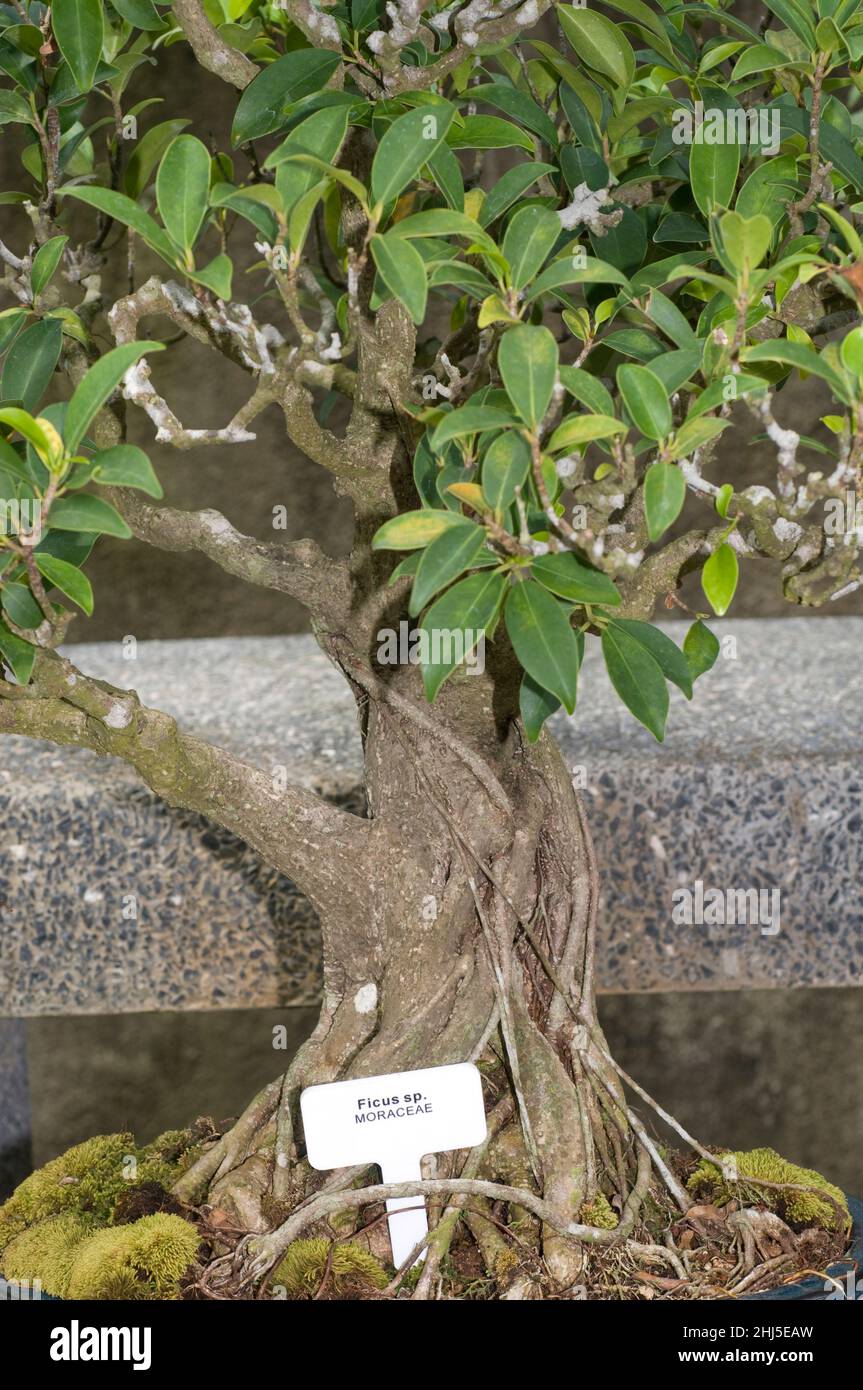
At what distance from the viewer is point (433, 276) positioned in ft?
2.22

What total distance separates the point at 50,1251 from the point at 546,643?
0.61 m

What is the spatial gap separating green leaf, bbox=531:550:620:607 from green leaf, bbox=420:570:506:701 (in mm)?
29

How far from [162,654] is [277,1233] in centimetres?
129

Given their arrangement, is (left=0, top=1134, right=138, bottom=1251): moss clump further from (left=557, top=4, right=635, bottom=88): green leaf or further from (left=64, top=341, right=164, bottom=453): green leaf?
(left=557, top=4, right=635, bottom=88): green leaf

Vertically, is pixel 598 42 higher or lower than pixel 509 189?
higher

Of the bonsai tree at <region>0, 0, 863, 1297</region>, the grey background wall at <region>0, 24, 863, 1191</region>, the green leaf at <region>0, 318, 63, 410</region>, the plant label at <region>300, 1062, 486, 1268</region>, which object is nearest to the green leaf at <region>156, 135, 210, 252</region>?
the bonsai tree at <region>0, 0, 863, 1297</region>

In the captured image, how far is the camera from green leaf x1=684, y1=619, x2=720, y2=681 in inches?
32.9

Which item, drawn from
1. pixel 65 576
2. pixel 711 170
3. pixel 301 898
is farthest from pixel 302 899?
pixel 711 170

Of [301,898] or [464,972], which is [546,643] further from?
[301,898]

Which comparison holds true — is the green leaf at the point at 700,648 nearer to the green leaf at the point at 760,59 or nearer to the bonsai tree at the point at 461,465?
the bonsai tree at the point at 461,465

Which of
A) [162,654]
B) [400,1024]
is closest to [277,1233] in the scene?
[400,1024]

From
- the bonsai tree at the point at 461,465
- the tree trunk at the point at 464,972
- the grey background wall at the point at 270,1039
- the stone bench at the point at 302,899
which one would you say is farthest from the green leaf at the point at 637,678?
the grey background wall at the point at 270,1039

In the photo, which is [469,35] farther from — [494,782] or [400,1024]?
[400,1024]

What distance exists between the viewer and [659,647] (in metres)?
0.72
